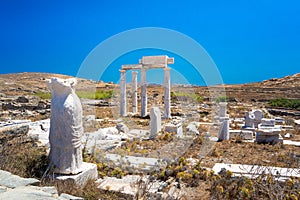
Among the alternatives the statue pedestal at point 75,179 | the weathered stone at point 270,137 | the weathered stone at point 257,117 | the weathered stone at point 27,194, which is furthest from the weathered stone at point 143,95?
the weathered stone at point 27,194

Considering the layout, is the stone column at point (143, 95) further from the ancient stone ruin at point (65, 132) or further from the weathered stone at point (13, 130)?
the ancient stone ruin at point (65, 132)

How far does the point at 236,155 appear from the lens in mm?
8992

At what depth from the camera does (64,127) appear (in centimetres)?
493

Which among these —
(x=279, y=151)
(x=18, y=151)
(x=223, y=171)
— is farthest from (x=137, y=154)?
(x=279, y=151)

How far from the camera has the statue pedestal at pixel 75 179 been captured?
4422mm

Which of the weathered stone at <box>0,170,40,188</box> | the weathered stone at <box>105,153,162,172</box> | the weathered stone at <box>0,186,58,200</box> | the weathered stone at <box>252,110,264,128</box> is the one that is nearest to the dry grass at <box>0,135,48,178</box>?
the weathered stone at <box>0,170,40,188</box>

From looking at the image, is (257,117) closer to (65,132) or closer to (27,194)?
(65,132)

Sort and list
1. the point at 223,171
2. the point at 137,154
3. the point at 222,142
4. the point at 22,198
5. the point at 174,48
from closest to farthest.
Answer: the point at 22,198 → the point at 223,171 → the point at 137,154 → the point at 222,142 → the point at 174,48

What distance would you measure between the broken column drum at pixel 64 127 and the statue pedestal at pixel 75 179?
0.09m

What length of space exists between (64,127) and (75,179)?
972mm

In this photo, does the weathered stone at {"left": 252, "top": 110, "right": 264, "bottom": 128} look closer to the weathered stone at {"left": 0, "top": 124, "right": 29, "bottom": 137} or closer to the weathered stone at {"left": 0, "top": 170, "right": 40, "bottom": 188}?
the weathered stone at {"left": 0, "top": 124, "right": 29, "bottom": 137}

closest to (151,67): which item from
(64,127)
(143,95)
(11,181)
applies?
(143,95)

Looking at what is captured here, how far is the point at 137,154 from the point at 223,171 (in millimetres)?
3276

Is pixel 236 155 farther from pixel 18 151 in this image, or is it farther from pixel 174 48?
pixel 18 151
